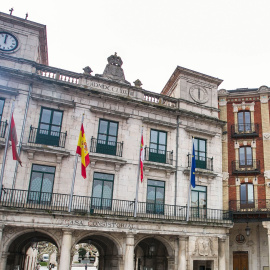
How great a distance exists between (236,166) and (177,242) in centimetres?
814

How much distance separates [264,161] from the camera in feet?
78.4

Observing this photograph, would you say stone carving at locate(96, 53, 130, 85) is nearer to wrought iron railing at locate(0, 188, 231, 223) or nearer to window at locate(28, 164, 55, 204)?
window at locate(28, 164, 55, 204)

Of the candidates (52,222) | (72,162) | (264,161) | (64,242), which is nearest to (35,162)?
(72,162)

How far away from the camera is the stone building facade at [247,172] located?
75.4ft

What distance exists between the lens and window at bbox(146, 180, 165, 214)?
799 inches

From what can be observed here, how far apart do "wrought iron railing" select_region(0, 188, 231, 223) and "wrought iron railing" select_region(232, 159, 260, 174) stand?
3.96 m

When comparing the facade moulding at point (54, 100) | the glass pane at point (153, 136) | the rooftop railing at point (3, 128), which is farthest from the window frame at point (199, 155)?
the rooftop railing at point (3, 128)

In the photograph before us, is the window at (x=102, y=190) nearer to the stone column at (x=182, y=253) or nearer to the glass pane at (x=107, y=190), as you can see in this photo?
the glass pane at (x=107, y=190)

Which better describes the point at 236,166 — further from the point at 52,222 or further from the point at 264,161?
the point at 52,222

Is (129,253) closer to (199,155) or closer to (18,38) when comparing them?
(199,155)

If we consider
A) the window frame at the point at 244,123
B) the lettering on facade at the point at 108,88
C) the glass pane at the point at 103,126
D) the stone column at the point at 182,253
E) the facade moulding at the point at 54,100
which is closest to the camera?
the stone column at the point at 182,253

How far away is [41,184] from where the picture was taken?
18406 millimetres

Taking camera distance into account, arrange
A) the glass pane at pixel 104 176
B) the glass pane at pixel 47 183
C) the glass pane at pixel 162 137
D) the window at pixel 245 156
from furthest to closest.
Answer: the window at pixel 245 156 < the glass pane at pixel 162 137 < the glass pane at pixel 104 176 < the glass pane at pixel 47 183

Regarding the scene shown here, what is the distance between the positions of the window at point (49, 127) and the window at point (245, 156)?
1431cm
